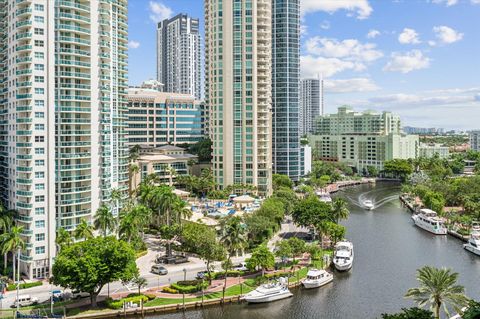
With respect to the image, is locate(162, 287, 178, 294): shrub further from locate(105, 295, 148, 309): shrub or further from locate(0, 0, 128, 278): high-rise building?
locate(0, 0, 128, 278): high-rise building

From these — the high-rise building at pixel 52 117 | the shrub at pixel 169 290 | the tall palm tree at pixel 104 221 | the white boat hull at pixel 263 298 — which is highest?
the high-rise building at pixel 52 117

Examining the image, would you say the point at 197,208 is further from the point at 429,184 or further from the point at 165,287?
the point at 429,184

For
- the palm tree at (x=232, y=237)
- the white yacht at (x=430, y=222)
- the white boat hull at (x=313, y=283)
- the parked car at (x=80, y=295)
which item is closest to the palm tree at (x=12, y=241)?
the parked car at (x=80, y=295)

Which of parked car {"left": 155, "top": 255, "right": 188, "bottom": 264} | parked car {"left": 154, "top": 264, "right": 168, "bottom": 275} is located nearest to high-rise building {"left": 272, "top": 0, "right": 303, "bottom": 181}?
parked car {"left": 155, "top": 255, "right": 188, "bottom": 264}

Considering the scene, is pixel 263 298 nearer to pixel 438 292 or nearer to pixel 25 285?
pixel 438 292

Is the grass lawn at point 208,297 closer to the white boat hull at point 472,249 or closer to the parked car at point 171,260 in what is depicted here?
the parked car at point 171,260

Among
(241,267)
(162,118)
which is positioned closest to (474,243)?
(241,267)
